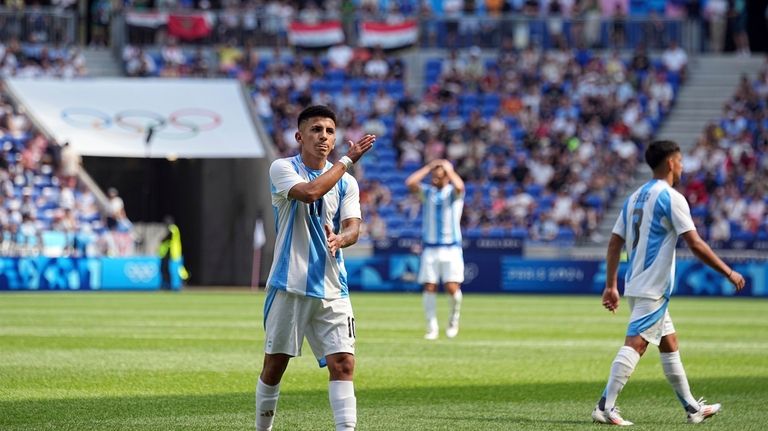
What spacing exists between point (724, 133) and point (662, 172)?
3239 cm

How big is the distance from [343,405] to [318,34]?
123ft

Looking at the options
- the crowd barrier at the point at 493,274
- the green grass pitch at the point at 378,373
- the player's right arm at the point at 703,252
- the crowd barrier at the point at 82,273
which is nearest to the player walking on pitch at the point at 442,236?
the green grass pitch at the point at 378,373

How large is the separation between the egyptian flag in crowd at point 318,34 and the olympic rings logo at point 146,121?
6.25m

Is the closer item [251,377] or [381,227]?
[251,377]

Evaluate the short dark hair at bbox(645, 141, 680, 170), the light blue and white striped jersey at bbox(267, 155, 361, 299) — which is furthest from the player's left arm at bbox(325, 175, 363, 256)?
the short dark hair at bbox(645, 141, 680, 170)

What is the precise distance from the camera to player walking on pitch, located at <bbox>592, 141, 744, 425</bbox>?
10.5 meters

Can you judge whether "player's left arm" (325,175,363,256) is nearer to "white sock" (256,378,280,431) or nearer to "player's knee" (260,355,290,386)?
"player's knee" (260,355,290,386)

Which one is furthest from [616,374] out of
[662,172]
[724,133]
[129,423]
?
[724,133]

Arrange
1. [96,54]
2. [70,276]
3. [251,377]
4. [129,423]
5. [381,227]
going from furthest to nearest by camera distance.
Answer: [96,54], [381,227], [70,276], [251,377], [129,423]

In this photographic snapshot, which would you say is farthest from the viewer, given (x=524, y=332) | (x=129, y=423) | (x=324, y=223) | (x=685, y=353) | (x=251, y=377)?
(x=524, y=332)

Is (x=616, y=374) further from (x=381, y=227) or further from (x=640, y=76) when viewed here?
(x=640, y=76)

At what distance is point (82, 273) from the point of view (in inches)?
1384

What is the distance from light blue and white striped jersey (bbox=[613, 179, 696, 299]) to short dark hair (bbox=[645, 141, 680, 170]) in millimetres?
152

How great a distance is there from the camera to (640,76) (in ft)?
146
